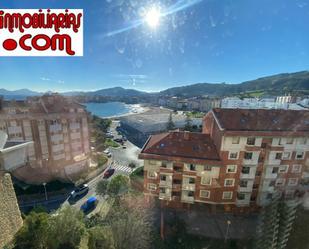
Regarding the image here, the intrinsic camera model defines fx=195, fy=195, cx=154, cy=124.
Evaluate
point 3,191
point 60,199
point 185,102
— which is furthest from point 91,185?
point 185,102

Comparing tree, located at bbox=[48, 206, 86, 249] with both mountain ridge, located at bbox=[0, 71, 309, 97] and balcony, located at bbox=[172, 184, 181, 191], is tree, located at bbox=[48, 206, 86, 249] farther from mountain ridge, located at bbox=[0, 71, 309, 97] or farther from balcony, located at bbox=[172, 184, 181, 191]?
mountain ridge, located at bbox=[0, 71, 309, 97]

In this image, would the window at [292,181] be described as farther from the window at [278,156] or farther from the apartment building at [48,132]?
the apartment building at [48,132]

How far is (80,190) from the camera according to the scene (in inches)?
728

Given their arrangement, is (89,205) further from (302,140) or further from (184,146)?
(302,140)

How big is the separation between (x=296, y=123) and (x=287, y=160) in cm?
249

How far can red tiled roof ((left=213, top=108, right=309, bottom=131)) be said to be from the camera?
12.2m

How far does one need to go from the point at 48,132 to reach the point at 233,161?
52.7 feet

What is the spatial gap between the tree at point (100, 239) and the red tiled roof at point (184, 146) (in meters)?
5.30

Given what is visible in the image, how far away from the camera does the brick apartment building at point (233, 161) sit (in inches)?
478

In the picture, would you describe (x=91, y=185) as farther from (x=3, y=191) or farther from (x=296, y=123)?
(x=296, y=123)

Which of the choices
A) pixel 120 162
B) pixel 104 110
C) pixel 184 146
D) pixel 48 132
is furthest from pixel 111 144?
pixel 104 110

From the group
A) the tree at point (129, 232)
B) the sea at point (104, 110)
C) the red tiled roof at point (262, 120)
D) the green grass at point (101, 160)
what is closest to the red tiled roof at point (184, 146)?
the red tiled roof at point (262, 120)

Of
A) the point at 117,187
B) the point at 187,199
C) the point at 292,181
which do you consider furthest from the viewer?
the point at 117,187

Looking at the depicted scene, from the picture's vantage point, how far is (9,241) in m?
5.52
